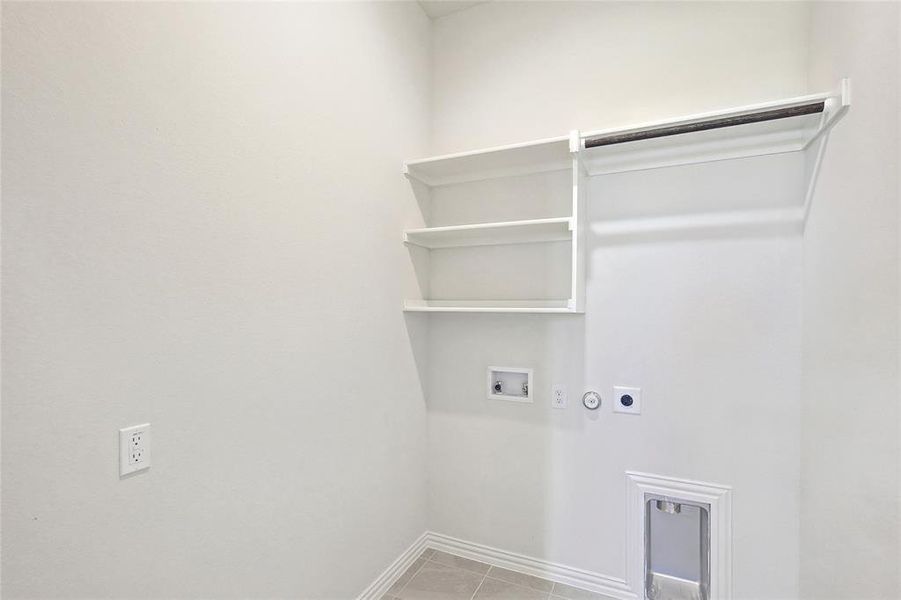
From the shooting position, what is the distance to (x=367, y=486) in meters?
1.87

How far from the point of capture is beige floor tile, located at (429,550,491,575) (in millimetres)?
2156

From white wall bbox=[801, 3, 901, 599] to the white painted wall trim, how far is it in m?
0.26

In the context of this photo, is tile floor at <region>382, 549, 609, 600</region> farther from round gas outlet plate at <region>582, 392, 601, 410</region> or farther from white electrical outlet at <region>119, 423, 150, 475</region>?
white electrical outlet at <region>119, 423, 150, 475</region>

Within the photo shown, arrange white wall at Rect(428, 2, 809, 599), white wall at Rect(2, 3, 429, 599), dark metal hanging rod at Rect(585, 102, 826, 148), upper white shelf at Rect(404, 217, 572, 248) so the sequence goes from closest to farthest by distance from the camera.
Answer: white wall at Rect(2, 3, 429, 599) < dark metal hanging rod at Rect(585, 102, 826, 148) < white wall at Rect(428, 2, 809, 599) < upper white shelf at Rect(404, 217, 572, 248)

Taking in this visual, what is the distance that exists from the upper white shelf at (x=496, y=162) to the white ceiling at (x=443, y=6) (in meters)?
0.93

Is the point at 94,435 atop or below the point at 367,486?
atop

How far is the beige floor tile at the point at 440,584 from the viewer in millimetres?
1944

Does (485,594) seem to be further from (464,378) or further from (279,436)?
(279,436)

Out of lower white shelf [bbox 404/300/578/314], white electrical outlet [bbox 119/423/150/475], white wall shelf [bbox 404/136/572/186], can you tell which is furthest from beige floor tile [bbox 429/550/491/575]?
white wall shelf [bbox 404/136/572/186]

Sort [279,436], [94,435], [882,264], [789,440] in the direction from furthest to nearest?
1. [789,440]
2. [279,436]
3. [882,264]
4. [94,435]

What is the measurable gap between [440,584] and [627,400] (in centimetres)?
128

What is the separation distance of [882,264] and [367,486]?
76.8 inches

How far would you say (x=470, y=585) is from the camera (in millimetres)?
2021

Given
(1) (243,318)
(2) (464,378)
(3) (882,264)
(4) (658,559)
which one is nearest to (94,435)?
(1) (243,318)
